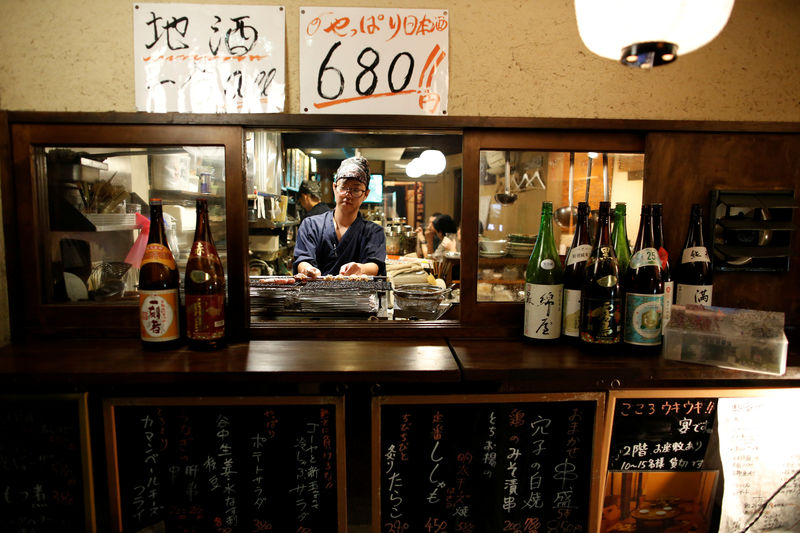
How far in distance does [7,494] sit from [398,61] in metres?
2.47

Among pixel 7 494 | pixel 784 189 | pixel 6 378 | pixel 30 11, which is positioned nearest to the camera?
pixel 6 378

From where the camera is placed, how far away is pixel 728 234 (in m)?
2.04

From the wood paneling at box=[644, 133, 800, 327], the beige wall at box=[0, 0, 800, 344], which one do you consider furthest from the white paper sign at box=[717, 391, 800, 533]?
the beige wall at box=[0, 0, 800, 344]

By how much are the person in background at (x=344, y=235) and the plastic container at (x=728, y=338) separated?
7.94 ft

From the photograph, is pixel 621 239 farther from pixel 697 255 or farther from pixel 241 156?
pixel 241 156

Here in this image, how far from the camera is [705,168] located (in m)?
2.02

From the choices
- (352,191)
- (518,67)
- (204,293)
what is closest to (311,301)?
(204,293)

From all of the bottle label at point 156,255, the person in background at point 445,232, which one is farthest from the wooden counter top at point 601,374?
the person in background at point 445,232

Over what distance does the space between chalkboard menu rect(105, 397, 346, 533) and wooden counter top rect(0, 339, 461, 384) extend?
0.53ft

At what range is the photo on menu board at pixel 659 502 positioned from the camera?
6.02ft

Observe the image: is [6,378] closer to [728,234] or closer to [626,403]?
[626,403]

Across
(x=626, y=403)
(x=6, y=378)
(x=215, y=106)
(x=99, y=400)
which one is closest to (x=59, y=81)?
(x=215, y=106)

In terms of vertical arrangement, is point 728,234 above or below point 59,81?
below

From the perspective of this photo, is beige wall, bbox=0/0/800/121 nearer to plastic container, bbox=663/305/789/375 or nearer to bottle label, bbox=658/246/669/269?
bottle label, bbox=658/246/669/269
